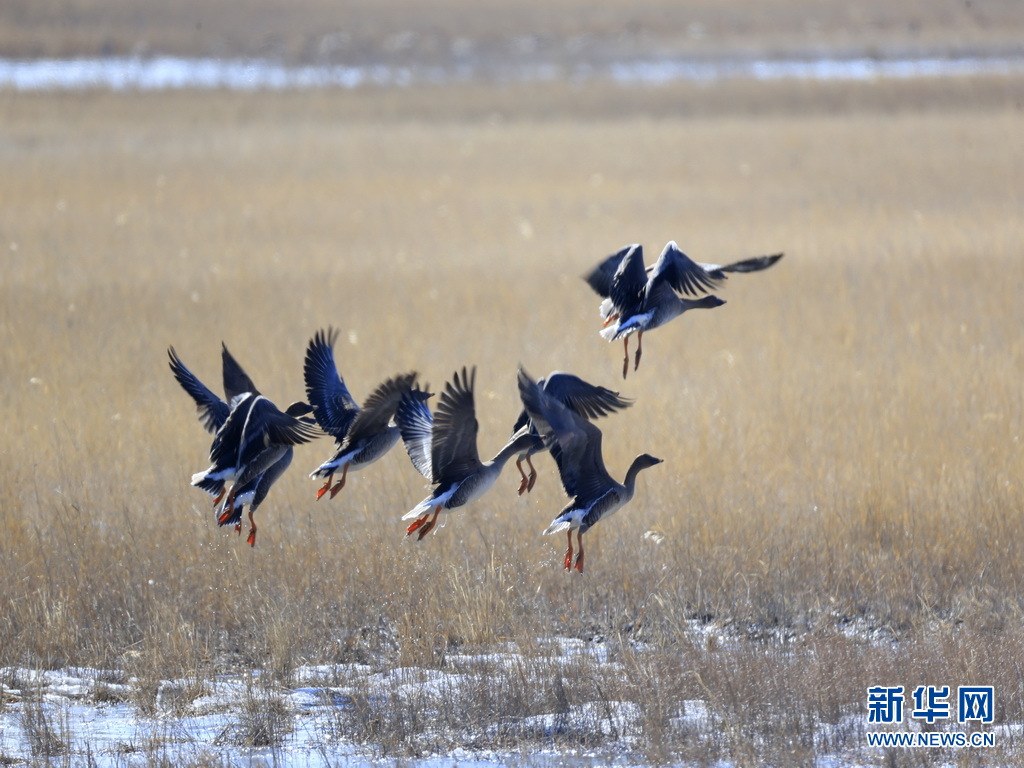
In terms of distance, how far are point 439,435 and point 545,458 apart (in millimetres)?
5496

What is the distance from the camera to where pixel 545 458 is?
408 inches

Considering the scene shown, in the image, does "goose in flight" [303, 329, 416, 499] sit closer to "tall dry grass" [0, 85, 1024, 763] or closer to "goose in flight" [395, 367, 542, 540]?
"goose in flight" [395, 367, 542, 540]

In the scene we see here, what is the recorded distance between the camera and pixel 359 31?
52031mm

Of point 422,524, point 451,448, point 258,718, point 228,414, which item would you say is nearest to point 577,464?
point 451,448

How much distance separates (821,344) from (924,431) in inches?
119

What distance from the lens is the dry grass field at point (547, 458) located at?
7.18 meters

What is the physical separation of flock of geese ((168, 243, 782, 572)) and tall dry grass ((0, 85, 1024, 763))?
163cm

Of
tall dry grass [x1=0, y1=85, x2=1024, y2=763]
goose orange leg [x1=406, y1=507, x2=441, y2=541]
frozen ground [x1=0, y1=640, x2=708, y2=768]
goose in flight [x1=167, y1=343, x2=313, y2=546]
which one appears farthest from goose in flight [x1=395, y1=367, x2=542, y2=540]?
tall dry grass [x1=0, y1=85, x2=1024, y2=763]

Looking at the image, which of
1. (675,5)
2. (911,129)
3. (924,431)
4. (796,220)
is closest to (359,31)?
(675,5)

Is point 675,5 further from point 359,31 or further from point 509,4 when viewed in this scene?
point 359,31
